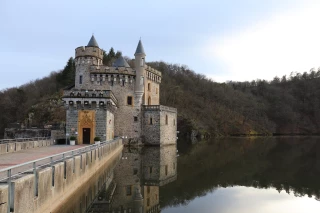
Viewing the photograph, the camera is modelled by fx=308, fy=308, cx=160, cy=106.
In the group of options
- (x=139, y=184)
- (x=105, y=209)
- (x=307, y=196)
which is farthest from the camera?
(x=139, y=184)

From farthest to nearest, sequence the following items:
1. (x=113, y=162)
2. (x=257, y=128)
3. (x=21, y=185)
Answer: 1. (x=257, y=128)
2. (x=113, y=162)
3. (x=21, y=185)

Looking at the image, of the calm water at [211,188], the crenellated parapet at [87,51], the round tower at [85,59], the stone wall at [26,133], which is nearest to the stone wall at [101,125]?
the calm water at [211,188]

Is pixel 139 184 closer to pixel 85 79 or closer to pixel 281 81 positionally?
pixel 85 79

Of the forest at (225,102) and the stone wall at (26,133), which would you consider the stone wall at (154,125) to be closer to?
the stone wall at (26,133)

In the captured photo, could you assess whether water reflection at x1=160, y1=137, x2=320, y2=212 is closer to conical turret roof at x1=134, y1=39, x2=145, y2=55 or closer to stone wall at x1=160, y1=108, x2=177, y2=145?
stone wall at x1=160, y1=108, x2=177, y2=145

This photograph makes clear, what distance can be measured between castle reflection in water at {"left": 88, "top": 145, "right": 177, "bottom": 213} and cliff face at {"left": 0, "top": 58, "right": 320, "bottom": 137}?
150 feet

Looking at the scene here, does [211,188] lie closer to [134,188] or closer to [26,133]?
[134,188]

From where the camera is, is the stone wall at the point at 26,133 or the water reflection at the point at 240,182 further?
the stone wall at the point at 26,133

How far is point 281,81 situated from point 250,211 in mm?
99399

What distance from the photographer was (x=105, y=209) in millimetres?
11805

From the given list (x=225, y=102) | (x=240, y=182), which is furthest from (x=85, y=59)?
(x=225, y=102)

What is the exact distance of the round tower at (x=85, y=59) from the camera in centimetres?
3766

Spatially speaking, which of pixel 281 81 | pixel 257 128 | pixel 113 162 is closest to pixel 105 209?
pixel 113 162

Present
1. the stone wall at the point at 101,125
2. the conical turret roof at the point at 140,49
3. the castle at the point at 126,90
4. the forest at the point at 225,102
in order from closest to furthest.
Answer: the stone wall at the point at 101,125 < the castle at the point at 126,90 < the conical turret roof at the point at 140,49 < the forest at the point at 225,102
